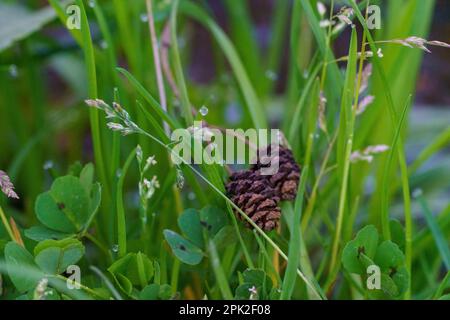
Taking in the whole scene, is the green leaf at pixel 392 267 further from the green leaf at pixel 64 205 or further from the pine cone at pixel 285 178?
the green leaf at pixel 64 205

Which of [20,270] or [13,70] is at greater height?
[13,70]

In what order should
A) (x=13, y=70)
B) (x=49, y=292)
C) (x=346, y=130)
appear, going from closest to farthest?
1. (x=49, y=292)
2. (x=346, y=130)
3. (x=13, y=70)

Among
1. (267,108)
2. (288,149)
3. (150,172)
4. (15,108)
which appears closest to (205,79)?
(267,108)

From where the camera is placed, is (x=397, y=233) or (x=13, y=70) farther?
(x=13, y=70)

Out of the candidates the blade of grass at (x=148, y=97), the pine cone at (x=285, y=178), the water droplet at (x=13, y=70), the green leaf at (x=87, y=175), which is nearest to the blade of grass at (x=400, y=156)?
the pine cone at (x=285, y=178)

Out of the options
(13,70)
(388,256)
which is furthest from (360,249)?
(13,70)

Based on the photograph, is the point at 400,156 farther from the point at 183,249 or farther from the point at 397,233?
the point at 183,249

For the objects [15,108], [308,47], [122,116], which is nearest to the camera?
[122,116]
